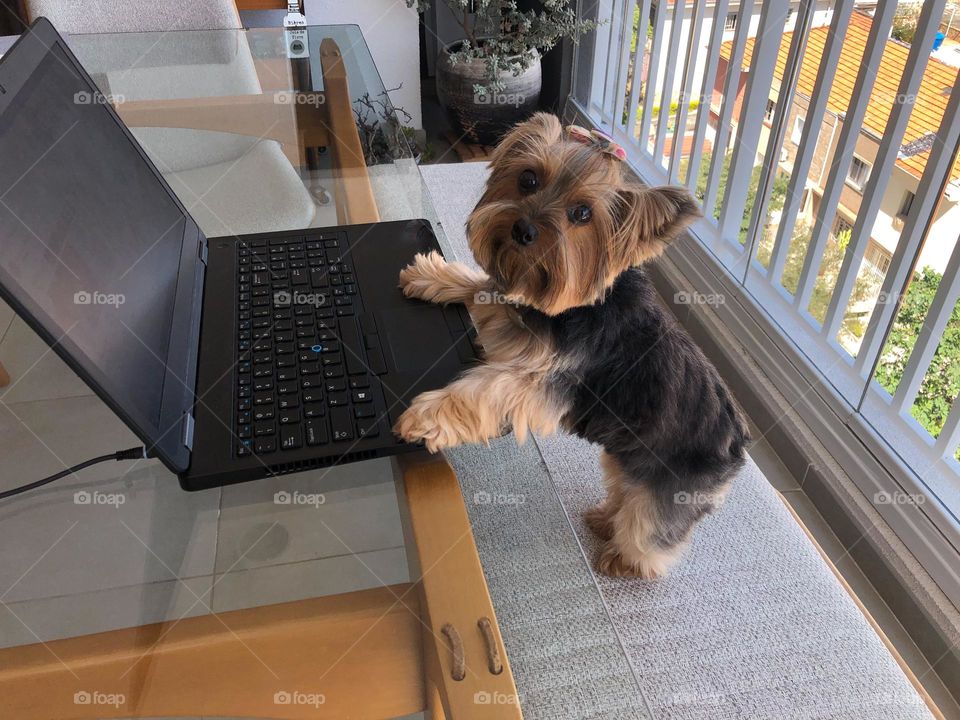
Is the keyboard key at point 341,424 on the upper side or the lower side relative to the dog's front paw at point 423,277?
upper

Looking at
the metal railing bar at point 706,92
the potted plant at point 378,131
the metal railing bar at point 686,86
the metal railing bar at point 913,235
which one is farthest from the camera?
the metal railing bar at point 686,86

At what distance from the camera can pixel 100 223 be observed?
862 millimetres

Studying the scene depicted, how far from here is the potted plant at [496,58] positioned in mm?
2939

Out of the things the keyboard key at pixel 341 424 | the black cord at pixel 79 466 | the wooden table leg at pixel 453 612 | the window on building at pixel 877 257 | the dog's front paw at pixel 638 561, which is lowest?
the dog's front paw at pixel 638 561

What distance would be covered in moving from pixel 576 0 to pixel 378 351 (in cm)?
Result: 265

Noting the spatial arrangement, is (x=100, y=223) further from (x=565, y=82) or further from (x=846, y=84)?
(x=565, y=82)

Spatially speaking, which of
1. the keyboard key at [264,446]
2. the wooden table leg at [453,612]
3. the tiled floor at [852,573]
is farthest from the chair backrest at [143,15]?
the tiled floor at [852,573]

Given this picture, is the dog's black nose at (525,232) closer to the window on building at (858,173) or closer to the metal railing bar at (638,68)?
the window on building at (858,173)

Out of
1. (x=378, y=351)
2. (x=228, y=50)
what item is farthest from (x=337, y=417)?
(x=228, y=50)

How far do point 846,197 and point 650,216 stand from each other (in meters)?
1.05

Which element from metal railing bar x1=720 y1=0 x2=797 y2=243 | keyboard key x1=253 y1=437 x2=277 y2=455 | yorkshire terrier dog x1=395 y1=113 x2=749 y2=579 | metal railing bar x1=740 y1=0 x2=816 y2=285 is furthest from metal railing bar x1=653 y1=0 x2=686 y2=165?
keyboard key x1=253 y1=437 x2=277 y2=455

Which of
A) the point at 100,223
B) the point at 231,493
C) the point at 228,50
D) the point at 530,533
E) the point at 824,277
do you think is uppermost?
the point at 100,223

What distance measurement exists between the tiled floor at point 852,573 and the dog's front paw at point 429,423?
1145 millimetres

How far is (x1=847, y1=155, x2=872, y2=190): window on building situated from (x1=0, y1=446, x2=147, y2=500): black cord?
1.65 metres
